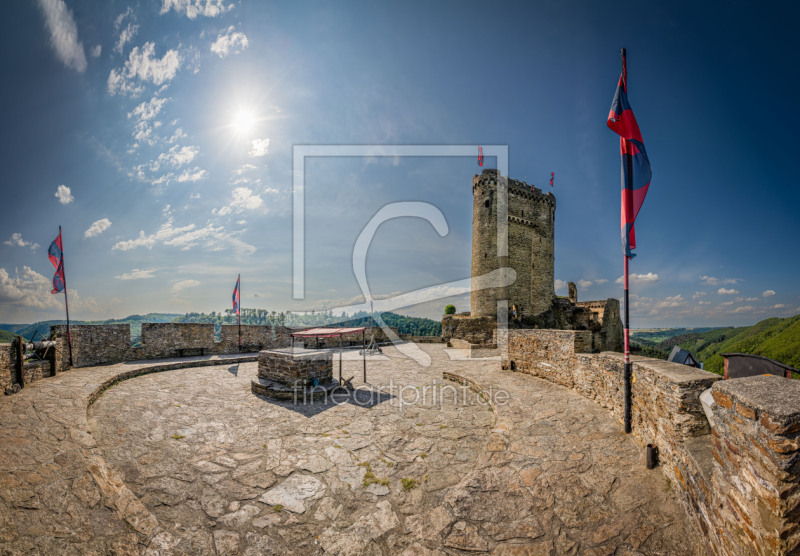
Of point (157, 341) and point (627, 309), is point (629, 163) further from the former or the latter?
point (157, 341)

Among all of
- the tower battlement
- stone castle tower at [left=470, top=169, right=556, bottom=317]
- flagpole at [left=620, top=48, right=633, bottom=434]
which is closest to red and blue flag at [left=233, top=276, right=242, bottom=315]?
flagpole at [left=620, top=48, right=633, bottom=434]

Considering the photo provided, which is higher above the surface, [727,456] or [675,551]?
[727,456]

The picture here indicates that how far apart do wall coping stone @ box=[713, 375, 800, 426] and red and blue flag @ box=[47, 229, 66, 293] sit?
1506 cm

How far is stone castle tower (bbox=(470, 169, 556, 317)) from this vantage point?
27406mm

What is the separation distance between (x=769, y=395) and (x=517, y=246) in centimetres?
2818

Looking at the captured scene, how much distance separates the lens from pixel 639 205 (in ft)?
16.6

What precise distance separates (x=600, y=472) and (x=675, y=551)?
1.13m

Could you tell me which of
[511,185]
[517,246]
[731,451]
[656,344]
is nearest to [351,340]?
[731,451]

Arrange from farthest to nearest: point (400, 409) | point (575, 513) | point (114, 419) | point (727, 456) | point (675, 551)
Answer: point (400, 409), point (114, 419), point (575, 513), point (675, 551), point (727, 456)

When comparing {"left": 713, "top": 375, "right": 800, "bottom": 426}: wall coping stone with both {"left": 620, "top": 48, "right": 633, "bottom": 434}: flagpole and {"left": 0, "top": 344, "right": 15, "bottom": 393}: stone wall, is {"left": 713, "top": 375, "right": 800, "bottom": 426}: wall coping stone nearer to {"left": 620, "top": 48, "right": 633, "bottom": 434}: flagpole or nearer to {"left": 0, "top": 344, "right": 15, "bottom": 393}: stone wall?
{"left": 620, "top": 48, "right": 633, "bottom": 434}: flagpole

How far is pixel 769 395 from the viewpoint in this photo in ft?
6.90

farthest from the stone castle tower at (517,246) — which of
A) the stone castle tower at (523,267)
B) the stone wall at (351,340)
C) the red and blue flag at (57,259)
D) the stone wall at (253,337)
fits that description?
the red and blue flag at (57,259)

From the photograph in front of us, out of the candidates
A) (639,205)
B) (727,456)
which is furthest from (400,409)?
(639,205)

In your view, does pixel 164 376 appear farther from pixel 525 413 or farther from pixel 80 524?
pixel 525 413
